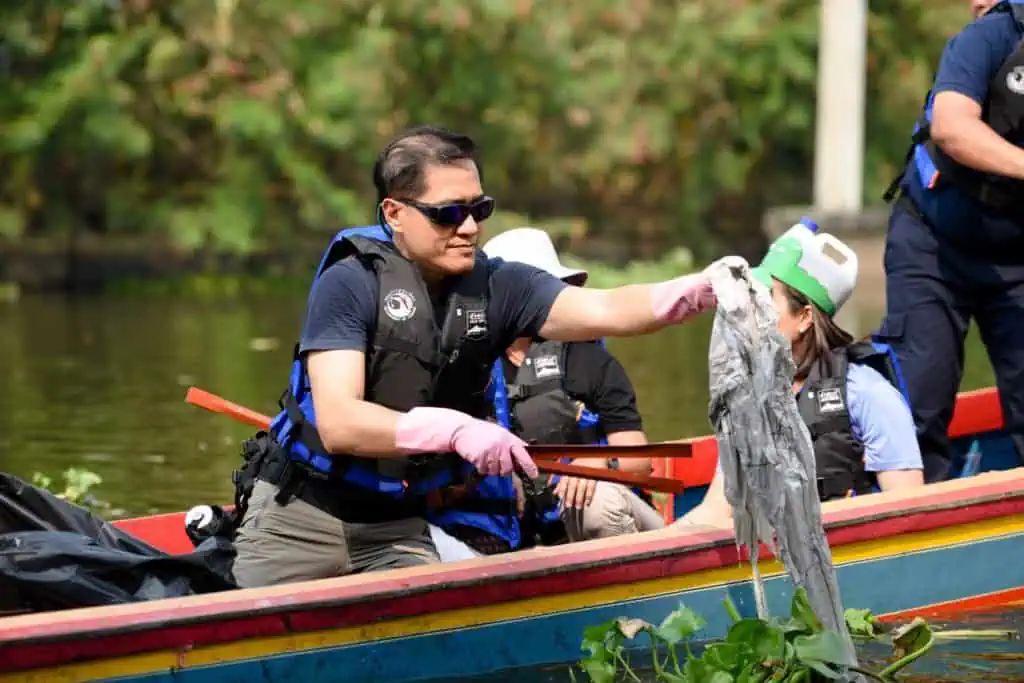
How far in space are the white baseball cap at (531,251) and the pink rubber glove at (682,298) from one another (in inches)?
48.2

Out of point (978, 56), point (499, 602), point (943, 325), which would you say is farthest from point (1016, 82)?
point (499, 602)

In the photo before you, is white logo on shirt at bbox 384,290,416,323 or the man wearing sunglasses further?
white logo on shirt at bbox 384,290,416,323

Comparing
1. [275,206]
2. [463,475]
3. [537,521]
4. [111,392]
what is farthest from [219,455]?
[275,206]

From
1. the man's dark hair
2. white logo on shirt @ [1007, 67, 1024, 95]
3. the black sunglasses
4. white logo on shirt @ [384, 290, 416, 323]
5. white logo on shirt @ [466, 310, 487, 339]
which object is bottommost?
white logo on shirt @ [466, 310, 487, 339]

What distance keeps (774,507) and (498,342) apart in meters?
0.89

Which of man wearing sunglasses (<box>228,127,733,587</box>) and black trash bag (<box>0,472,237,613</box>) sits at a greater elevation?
man wearing sunglasses (<box>228,127,733,587</box>)

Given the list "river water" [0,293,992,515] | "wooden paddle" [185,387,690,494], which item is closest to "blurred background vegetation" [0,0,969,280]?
"river water" [0,293,992,515]

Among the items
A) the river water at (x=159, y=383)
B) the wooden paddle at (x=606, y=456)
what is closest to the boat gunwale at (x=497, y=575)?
the wooden paddle at (x=606, y=456)

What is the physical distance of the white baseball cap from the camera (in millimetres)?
5867

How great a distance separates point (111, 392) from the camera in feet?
38.7

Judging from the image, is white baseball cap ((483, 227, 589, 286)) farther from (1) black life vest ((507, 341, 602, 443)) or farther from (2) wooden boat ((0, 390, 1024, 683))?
(2) wooden boat ((0, 390, 1024, 683))

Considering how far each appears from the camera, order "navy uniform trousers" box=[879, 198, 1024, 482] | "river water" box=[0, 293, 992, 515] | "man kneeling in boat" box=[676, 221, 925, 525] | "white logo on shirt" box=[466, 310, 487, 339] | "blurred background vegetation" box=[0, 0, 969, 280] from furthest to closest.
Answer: "blurred background vegetation" box=[0, 0, 969, 280], "river water" box=[0, 293, 992, 515], "navy uniform trousers" box=[879, 198, 1024, 482], "man kneeling in boat" box=[676, 221, 925, 525], "white logo on shirt" box=[466, 310, 487, 339]

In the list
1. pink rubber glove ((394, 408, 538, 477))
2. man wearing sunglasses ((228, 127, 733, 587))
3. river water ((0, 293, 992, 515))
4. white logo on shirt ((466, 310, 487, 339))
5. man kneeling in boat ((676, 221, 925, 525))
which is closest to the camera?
pink rubber glove ((394, 408, 538, 477))

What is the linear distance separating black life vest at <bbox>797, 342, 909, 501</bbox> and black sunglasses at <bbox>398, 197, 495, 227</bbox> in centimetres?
140
